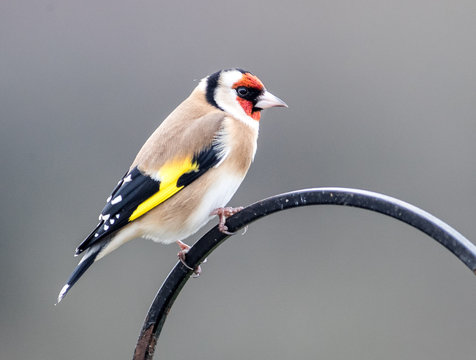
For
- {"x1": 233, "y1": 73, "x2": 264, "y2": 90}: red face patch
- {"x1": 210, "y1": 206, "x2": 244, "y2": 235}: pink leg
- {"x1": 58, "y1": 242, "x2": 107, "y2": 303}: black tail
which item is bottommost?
{"x1": 58, "y1": 242, "x2": 107, "y2": 303}: black tail

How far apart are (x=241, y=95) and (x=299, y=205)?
40.5 inches

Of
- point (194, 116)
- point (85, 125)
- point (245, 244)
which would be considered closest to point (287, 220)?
point (245, 244)

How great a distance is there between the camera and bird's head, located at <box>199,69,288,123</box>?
2604 mm

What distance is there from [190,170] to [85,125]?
2.28 m

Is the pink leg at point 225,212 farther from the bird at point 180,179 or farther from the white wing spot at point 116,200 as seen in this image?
the white wing spot at point 116,200

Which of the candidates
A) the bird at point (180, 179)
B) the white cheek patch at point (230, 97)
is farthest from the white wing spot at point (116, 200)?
the white cheek patch at point (230, 97)

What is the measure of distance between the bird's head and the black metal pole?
2.64 feet

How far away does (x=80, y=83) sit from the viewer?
468 cm

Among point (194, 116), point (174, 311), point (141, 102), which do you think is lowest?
point (174, 311)

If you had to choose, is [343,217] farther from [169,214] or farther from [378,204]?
[378,204]

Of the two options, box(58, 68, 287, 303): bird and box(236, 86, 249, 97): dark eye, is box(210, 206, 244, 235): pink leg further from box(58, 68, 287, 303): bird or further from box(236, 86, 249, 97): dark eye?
box(236, 86, 249, 97): dark eye

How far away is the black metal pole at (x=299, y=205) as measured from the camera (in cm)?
142

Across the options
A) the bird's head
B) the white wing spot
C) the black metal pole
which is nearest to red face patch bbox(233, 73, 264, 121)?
the bird's head

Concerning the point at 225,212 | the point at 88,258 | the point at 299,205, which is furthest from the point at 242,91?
the point at 299,205
